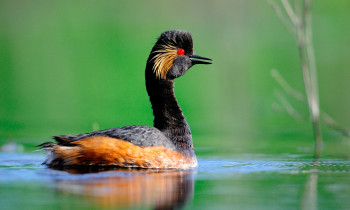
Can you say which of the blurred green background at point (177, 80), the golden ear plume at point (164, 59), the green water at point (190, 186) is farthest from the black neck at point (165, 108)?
the blurred green background at point (177, 80)

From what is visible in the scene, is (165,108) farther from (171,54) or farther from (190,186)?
(190,186)

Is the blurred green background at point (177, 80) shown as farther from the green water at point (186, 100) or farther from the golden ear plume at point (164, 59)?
the golden ear plume at point (164, 59)

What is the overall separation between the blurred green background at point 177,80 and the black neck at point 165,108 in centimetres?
161

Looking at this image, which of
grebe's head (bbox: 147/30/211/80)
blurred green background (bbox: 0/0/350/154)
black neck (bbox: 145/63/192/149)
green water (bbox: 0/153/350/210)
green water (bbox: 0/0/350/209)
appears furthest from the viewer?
blurred green background (bbox: 0/0/350/154)

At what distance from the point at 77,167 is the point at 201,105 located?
11.2 meters

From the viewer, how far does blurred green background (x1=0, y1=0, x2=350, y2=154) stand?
16.6 metres

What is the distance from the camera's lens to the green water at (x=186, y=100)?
344 inches

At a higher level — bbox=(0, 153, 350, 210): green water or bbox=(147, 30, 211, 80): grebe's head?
bbox=(147, 30, 211, 80): grebe's head

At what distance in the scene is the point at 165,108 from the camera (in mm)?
11836

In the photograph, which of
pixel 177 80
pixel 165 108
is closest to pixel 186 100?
pixel 177 80

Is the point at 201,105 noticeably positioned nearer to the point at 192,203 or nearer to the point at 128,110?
the point at 128,110

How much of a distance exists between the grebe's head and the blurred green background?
2.08 meters

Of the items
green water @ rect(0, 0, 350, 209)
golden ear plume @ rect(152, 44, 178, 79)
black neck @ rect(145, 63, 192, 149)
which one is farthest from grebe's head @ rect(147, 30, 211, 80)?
green water @ rect(0, 0, 350, 209)

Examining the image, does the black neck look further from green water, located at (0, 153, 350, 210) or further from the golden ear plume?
green water, located at (0, 153, 350, 210)
